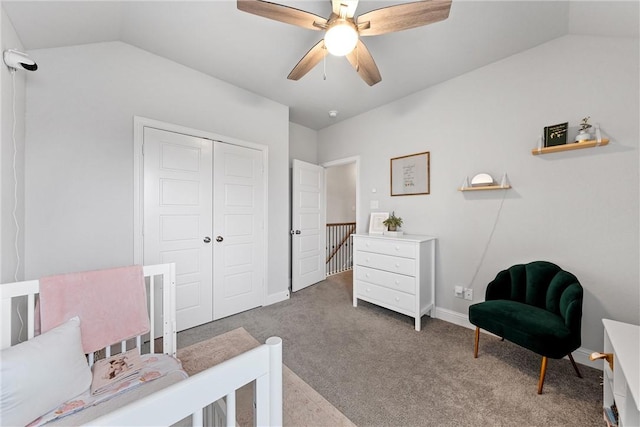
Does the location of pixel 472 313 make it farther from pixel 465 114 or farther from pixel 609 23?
pixel 609 23

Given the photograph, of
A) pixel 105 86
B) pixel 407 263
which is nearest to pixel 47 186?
pixel 105 86

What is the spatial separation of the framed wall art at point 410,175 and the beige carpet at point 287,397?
7.51 feet

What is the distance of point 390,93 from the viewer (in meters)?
3.00

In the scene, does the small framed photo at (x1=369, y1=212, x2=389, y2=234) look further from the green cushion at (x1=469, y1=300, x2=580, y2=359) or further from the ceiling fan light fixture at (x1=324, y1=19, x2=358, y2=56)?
the ceiling fan light fixture at (x1=324, y1=19, x2=358, y2=56)

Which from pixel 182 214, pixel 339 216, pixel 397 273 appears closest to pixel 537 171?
pixel 397 273

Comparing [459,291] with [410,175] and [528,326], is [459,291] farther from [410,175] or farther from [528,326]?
[410,175]

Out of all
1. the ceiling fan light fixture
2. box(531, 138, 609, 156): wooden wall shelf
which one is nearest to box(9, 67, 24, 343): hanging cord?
the ceiling fan light fixture

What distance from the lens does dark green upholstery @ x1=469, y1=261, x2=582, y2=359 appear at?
1.57 meters

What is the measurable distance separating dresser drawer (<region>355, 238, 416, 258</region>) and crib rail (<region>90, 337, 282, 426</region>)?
2141 millimetres

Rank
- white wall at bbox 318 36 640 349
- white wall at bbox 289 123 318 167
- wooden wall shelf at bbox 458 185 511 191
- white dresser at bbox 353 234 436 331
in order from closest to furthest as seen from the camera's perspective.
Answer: white wall at bbox 318 36 640 349
wooden wall shelf at bbox 458 185 511 191
white dresser at bbox 353 234 436 331
white wall at bbox 289 123 318 167

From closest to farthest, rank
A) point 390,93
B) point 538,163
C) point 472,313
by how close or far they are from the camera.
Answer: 1. point 472,313
2. point 538,163
3. point 390,93

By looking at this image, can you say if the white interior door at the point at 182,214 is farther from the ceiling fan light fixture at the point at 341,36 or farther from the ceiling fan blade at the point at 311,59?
the ceiling fan light fixture at the point at 341,36

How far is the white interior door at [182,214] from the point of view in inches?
90.7

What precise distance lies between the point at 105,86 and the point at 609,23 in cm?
394
